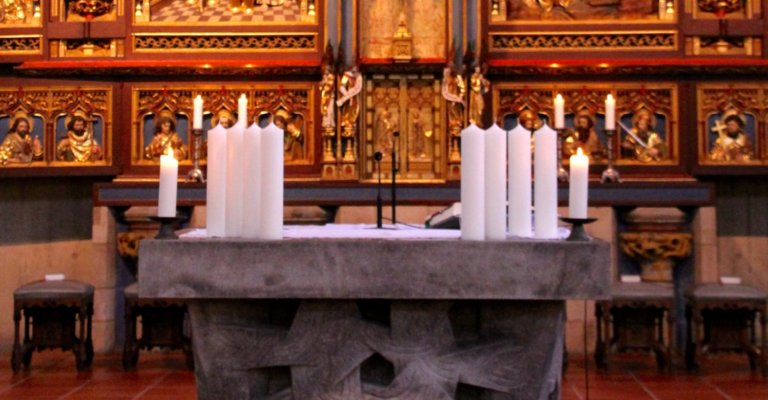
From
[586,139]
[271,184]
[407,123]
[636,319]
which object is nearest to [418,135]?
[407,123]

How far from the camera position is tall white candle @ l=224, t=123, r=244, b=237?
2797 millimetres

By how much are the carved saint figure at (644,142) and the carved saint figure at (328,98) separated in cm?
216

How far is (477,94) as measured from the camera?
671 cm

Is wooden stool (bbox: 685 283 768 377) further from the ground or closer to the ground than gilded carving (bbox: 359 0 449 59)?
closer to the ground

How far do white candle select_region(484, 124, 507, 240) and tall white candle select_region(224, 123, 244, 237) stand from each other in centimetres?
73

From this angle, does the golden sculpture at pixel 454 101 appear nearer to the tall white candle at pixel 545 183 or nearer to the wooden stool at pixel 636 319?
the wooden stool at pixel 636 319

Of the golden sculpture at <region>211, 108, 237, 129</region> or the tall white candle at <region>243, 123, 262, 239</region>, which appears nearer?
the tall white candle at <region>243, 123, 262, 239</region>

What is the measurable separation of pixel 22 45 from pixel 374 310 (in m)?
5.13

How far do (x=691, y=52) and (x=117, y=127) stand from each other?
429 cm

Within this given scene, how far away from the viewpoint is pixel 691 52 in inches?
274

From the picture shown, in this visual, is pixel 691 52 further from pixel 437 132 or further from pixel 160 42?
pixel 160 42

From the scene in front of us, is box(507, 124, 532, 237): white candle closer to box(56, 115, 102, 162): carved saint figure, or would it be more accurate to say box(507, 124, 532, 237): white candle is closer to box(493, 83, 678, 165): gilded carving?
box(493, 83, 678, 165): gilded carving

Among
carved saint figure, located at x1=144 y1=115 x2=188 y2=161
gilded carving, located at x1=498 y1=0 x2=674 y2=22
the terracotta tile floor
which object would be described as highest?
gilded carving, located at x1=498 y1=0 x2=674 y2=22

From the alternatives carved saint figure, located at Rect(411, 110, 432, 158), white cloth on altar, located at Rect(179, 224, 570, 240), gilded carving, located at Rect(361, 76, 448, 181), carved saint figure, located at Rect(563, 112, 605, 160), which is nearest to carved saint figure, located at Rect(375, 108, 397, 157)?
gilded carving, located at Rect(361, 76, 448, 181)
